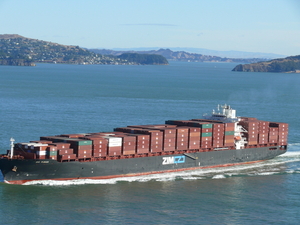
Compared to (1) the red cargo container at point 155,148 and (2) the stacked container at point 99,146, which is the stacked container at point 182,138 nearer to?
(1) the red cargo container at point 155,148

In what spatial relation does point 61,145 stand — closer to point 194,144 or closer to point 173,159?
point 173,159

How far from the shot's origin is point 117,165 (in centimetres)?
5016

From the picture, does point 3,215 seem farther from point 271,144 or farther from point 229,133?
point 271,144

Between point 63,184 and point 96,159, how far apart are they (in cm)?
403

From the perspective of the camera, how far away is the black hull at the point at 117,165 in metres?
46.2

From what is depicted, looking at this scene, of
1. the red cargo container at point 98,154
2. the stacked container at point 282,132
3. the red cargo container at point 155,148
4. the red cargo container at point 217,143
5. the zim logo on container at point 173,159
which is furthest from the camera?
the stacked container at point 282,132

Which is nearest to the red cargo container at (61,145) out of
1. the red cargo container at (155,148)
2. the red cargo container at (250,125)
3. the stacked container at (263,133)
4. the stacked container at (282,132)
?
the red cargo container at (155,148)

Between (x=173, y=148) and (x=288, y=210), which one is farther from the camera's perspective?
(x=173, y=148)

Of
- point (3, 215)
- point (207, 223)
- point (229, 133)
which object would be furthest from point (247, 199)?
point (3, 215)

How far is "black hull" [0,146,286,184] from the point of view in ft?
152

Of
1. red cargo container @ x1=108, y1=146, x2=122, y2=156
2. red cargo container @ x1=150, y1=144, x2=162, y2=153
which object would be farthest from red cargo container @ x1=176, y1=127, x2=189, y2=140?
red cargo container @ x1=108, y1=146, x2=122, y2=156

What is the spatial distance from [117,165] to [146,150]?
12.3 feet

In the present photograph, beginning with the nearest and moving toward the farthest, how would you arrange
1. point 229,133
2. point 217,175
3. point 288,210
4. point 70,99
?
point 288,210 → point 217,175 → point 229,133 → point 70,99

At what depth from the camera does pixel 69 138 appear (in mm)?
50094
